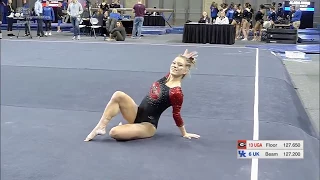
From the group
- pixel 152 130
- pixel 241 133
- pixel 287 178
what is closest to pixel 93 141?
pixel 152 130

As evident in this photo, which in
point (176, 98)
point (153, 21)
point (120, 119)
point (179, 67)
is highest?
point (153, 21)

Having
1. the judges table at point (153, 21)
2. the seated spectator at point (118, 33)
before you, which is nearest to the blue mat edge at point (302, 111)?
the seated spectator at point (118, 33)

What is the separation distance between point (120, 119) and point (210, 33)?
39.9ft

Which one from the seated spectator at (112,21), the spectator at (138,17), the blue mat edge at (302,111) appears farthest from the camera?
the seated spectator at (112,21)

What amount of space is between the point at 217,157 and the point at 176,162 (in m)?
0.42

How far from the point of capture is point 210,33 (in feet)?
56.2

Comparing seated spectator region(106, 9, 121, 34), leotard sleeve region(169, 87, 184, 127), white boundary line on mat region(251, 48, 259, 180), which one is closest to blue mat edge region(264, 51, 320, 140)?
white boundary line on mat region(251, 48, 259, 180)

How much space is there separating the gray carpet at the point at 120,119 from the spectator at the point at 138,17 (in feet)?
26.0

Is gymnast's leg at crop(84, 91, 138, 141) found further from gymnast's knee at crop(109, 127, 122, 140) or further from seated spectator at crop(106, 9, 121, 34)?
seated spectator at crop(106, 9, 121, 34)

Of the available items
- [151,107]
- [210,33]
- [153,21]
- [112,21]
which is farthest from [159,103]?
[153,21]

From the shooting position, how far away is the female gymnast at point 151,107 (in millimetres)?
4395
